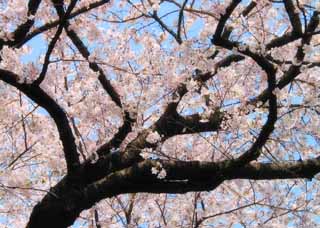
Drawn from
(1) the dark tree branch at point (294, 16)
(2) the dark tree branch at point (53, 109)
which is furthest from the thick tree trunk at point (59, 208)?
(1) the dark tree branch at point (294, 16)

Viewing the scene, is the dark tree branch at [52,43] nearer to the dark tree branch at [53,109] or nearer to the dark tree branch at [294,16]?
the dark tree branch at [53,109]

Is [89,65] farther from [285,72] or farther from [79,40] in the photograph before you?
[285,72]

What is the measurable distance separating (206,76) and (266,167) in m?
1.35

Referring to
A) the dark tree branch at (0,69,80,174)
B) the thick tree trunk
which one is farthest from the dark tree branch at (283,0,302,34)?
the thick tree trunk

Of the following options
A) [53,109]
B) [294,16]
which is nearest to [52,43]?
[53,109]

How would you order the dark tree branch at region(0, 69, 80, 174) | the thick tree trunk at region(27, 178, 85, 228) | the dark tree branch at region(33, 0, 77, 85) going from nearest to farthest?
the dark tree branch at region(33, 0, 77, 85), the dark tree branch at region(0, 69, 80, 174), the thick tree trunk at region(27, 178, 85, 228)

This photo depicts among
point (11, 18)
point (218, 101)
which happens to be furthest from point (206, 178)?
point (11, 18)

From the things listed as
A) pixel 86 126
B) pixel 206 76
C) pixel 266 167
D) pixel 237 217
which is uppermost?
pixel 86 126

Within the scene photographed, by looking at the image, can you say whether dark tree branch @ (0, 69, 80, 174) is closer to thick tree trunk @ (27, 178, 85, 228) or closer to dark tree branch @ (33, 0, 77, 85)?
dark tree branch @ (33, 0, 77, 85)

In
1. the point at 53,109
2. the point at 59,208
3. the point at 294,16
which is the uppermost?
the point at 294,16

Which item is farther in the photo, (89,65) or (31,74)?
(89,65)

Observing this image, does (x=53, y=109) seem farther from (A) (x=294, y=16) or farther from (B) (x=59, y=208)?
(A) (x=294, y=16)

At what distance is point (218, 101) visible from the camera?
6246 mm

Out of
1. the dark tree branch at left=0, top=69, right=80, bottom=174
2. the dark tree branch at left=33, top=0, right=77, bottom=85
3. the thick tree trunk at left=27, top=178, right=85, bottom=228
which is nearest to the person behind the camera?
the dark tree branch at left=33, top=0, right=77, bottom=85
